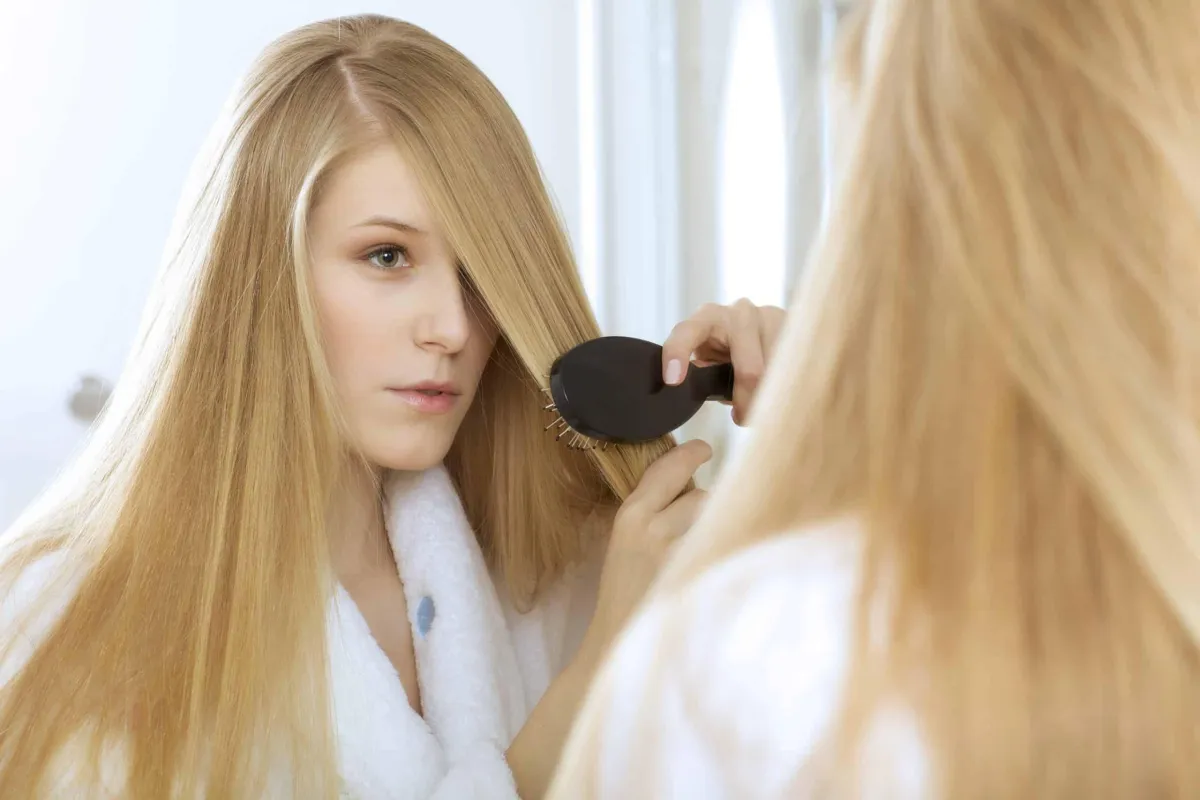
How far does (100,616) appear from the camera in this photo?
1.98ft

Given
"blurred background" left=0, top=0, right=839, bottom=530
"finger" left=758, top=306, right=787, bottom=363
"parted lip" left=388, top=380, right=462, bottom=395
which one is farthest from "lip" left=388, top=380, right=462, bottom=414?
"blurred background" left=0, top=0, right=839, bottom=530

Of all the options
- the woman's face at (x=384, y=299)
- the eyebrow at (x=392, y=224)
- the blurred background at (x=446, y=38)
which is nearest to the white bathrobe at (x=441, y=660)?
the woman's face at (x=384, y=299)

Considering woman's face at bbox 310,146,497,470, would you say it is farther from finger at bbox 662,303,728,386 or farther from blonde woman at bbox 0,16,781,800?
finger at bbox 662,303,728,386

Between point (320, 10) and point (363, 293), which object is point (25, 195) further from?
point (363, 293)

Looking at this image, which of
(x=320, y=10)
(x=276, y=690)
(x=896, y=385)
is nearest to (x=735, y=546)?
(x=896, y=385)

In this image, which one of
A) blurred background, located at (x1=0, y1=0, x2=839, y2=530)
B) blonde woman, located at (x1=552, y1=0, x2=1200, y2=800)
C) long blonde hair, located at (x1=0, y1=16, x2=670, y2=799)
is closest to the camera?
blonde woman, located at (x1=552, y1=0, x2=1200, y2=800)

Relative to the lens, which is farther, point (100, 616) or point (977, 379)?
point (100, 616)

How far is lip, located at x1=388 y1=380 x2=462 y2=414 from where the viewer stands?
69cm

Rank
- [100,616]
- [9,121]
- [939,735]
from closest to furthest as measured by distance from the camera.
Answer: [939,735], [100,616], [9,121]

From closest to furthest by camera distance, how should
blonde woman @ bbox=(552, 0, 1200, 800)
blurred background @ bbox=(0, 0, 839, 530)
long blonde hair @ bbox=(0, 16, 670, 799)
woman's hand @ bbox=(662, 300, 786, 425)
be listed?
blonde woman @ bbox=(552, 0, 1200, 800)
long blonde hair @ bbox=(0, 16, 670, 799)
woman's hand @ bbox=(662, 300, 786, 425)
blurred background @ bbox=(0, 0, 839, 530)

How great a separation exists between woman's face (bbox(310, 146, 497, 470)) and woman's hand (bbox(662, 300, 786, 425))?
16cm

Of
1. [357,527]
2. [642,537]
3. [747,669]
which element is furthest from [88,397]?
[747,669]

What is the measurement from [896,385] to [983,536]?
48 millimetres

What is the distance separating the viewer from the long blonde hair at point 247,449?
1.94 ft
